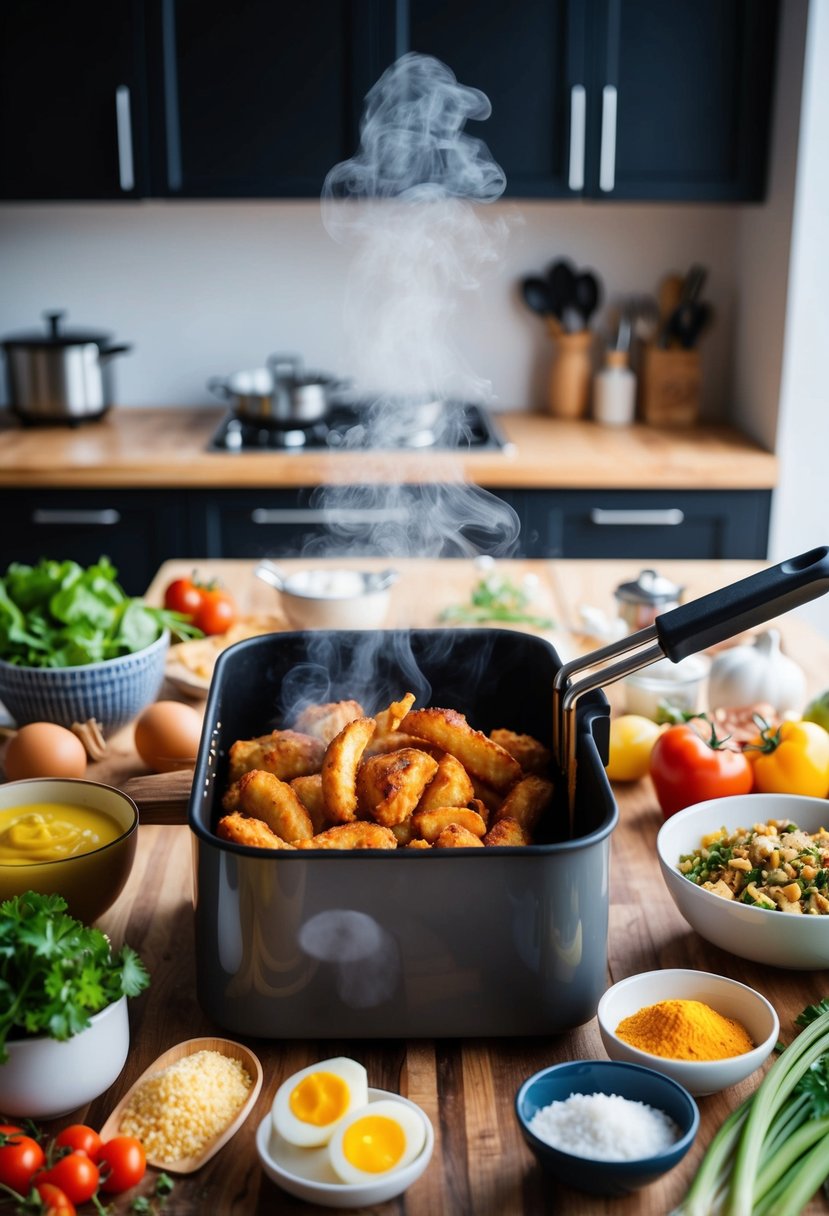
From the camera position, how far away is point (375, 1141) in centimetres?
92

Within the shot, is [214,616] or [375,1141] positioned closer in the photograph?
[375,1141]

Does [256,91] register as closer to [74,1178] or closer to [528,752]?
[528,752]

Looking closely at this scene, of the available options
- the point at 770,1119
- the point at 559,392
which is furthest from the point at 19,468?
the point at 770,1119

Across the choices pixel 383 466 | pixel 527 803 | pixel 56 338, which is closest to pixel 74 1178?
pixel 527 803

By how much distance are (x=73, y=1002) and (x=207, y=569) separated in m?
1.66

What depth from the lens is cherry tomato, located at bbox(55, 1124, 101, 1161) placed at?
3.05 ft

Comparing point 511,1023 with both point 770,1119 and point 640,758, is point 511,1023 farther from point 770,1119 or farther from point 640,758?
point 640,758

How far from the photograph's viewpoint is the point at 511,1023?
1.05 metres

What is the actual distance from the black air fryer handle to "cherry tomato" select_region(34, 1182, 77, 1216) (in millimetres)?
649

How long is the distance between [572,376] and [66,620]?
2596mm

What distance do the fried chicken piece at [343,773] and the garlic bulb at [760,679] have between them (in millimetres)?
740

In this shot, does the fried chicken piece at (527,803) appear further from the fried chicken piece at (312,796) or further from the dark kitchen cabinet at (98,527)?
the dark kitchen cabinet at (98,527)

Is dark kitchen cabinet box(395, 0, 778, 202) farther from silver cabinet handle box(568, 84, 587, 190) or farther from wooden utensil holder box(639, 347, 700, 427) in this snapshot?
wooden utensil holder box(639, 347, 700, 427)

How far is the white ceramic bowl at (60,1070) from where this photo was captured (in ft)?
3.15
